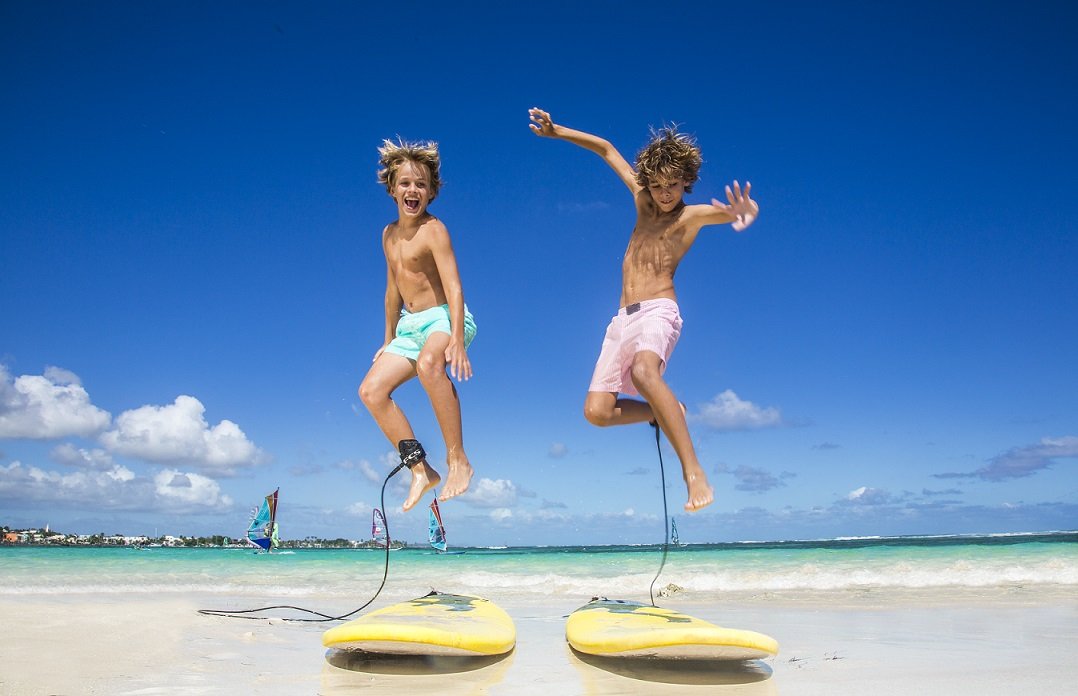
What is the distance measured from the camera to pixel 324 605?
8703 mm

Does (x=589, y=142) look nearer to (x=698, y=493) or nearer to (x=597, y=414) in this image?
(x=597, y=414)

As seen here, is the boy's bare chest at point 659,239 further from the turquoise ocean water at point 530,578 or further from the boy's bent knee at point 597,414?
the turquoise ocean water at point 530,578

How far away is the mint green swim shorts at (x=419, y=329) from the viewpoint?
5574mm

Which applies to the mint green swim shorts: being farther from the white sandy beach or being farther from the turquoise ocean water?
the turquoise ocean water

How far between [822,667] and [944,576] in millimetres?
9812

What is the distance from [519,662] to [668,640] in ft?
3.43

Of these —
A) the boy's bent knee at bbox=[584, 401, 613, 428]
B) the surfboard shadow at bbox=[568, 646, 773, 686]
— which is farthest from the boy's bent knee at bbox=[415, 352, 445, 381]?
the surfboard shadow at bbox=[568, 646, 773, 686]

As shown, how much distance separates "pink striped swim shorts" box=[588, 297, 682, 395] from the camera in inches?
208

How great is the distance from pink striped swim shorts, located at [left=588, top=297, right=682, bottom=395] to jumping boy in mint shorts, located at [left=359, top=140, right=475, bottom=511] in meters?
1.02

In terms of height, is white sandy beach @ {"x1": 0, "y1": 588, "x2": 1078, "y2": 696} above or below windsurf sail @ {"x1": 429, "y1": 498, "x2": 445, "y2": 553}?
below

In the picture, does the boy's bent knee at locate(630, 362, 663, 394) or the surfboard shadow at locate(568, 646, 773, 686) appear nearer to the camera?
the surfboard shadow at locate(568, 646, 773, 686)

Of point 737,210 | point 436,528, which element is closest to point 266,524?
point 436,528

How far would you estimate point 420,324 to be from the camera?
5641mm

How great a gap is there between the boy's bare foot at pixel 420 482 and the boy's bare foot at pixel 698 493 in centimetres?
178
